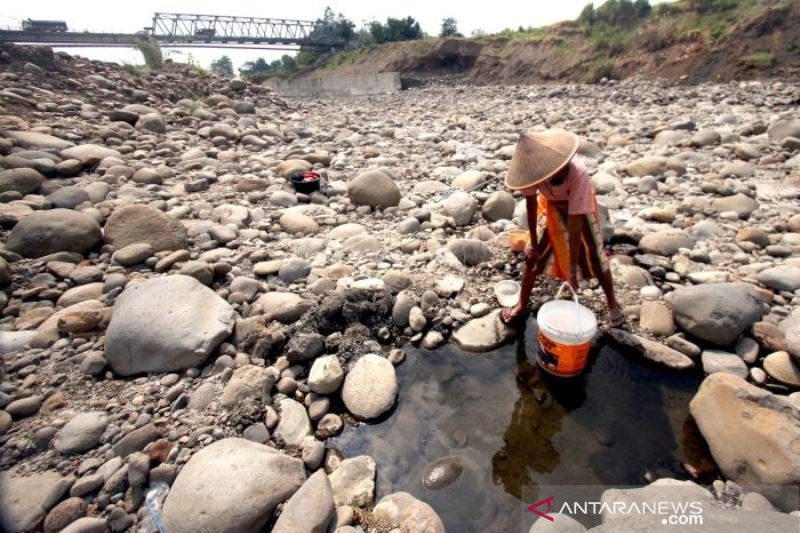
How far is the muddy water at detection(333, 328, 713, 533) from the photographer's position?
78.9 inches

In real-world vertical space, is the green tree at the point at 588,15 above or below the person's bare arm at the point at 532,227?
above

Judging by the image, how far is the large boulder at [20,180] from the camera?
4.27m

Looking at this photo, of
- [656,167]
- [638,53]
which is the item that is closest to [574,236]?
[656,167]

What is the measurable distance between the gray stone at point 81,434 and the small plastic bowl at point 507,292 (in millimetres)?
2786

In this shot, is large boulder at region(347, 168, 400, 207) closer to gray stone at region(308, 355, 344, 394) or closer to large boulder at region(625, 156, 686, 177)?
gray stone at region(308, 355, 344, 394)

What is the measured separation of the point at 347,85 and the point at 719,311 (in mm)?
27503

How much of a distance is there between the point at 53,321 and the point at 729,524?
13.2 feet

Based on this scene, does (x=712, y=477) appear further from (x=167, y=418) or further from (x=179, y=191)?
(x=179, y=191)

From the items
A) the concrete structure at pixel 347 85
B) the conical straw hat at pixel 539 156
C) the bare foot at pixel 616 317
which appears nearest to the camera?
the conical straw hat at pixel 539 156

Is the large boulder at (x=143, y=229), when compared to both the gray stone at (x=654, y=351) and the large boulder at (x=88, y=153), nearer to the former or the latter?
the large boulder at (x=88, y=153)

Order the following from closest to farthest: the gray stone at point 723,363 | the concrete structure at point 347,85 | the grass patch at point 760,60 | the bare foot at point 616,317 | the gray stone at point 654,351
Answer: the gray stone at point 723,363
the gray stone at point 654,351
the bare foot at point 616,317
the grass patch at point 760,60
the concrete structure at point 347,85

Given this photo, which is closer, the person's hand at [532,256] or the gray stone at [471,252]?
the person's hand at [532,256]

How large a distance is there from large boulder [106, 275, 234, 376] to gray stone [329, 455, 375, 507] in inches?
48.2

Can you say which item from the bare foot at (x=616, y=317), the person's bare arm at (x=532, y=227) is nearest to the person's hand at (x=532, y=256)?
the person's bare arm at (x=532, y=227)
